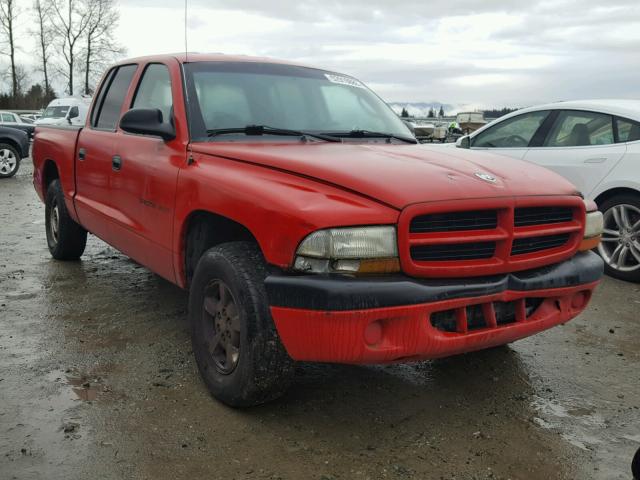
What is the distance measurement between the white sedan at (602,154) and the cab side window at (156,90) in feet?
13.0

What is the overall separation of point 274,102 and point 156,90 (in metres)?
0.86

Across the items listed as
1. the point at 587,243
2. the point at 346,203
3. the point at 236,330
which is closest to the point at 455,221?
the point at 346,203

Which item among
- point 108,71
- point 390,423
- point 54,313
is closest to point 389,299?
point 390,423

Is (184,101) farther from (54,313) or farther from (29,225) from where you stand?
(29,225)

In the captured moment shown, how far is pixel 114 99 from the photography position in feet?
16.2

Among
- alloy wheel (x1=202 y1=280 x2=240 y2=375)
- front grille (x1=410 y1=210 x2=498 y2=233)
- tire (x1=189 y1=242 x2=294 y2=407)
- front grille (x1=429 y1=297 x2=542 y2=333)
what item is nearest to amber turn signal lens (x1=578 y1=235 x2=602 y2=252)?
front grille (x1=429 y1=297 x2=542 y2=333)

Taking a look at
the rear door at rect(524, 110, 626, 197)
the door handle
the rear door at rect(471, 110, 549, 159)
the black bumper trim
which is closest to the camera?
the black bumper trim

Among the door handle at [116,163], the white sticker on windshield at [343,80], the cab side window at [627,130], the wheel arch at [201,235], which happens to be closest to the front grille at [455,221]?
the wheel arch at [201,235]

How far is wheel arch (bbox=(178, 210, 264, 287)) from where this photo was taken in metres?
3.31

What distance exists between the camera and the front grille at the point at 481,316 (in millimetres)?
2742

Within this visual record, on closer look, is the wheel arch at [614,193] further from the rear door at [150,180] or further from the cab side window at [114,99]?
the cab side window at [114,99]

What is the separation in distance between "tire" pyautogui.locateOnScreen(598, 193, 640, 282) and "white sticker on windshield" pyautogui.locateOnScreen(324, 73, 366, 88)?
9.05ft

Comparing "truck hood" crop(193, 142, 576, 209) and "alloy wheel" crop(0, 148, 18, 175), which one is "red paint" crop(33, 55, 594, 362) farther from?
"alloy wheel" crop(0, 148, 18, 175)

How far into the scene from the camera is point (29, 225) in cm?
848
